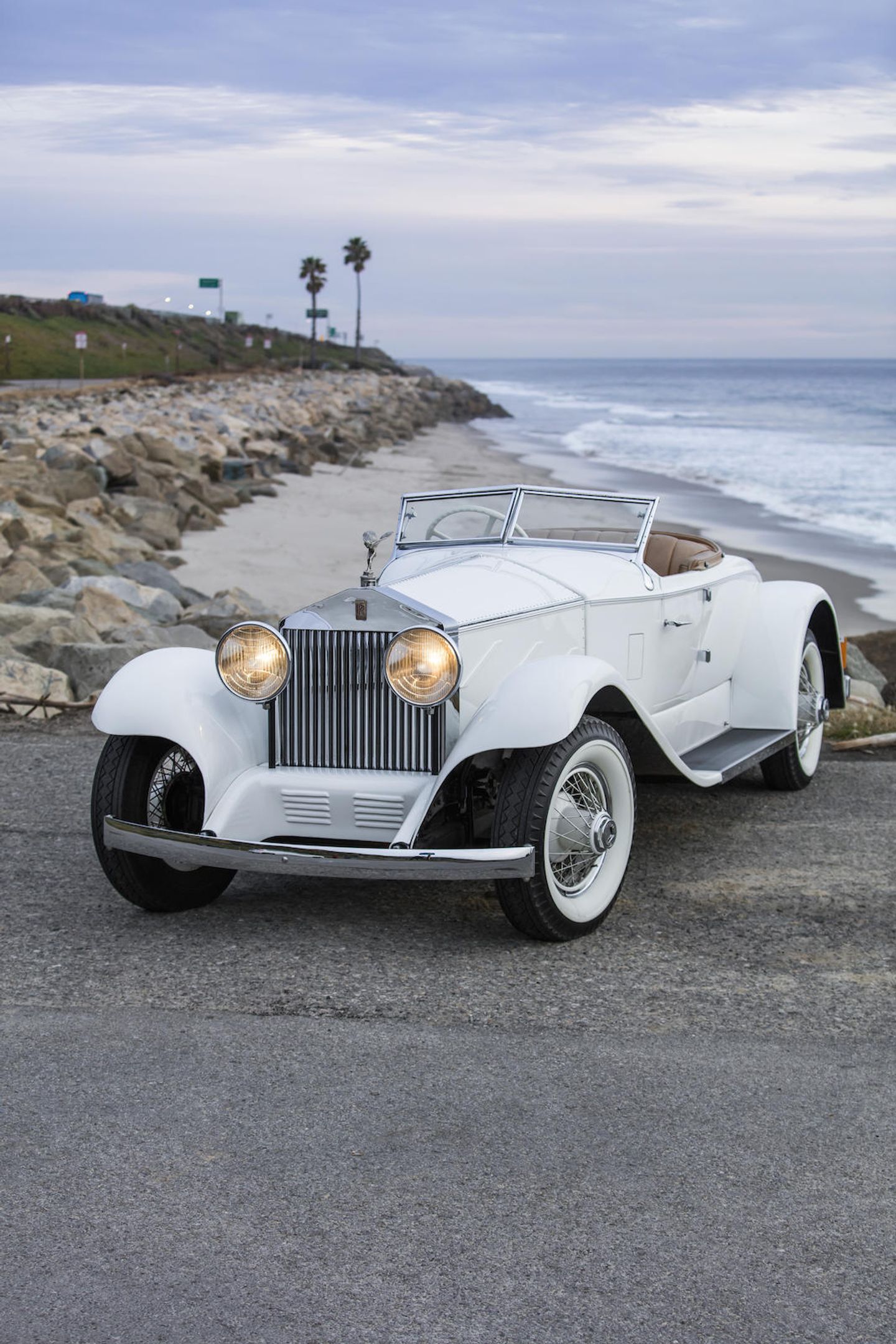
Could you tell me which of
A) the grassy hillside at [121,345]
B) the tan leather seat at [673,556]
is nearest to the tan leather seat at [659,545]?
the tan leather seat at [673,556]

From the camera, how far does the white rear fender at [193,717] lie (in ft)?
16.9

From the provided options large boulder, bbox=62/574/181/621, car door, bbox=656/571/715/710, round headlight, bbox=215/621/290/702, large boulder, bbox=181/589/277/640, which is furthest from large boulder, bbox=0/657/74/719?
car door, bbox=656/571/715/710

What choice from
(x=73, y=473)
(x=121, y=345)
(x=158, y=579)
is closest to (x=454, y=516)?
(x=158, y=579)

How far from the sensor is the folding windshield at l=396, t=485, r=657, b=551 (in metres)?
6.36

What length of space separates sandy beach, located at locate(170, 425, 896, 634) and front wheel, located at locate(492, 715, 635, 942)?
29.2 feet

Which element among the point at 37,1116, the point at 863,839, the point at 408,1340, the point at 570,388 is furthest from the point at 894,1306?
the point at 570,388

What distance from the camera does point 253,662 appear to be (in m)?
5.16

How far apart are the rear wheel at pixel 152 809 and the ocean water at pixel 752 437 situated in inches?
656

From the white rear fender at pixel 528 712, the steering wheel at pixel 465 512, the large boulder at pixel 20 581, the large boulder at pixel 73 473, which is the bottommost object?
the large boulder at pixel 20 581

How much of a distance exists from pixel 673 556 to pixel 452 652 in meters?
2.18

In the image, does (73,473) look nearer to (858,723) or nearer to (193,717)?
(858,723)

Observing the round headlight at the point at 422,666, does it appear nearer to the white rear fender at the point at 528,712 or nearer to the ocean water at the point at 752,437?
the white rear fender at the point at 528,712

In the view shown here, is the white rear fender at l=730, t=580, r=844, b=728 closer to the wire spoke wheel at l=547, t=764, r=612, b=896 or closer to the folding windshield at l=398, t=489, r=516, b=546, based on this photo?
the folding windshield at l=398, t=489, r=516, b=546

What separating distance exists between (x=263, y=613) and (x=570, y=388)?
344ft
